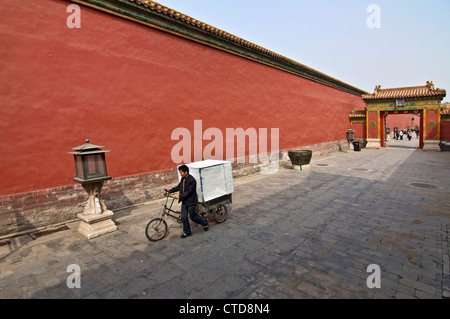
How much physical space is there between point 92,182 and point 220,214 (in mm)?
2911

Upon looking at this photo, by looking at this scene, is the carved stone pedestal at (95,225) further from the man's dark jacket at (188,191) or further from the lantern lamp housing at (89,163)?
the man's dark jacket at (188,191)

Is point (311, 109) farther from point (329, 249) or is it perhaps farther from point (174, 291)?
point (174, 291)

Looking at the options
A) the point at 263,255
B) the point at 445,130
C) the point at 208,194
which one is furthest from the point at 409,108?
the point at 263,255

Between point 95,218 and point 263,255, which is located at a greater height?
point 95,218

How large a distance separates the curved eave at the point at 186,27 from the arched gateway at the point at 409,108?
38.2 ft

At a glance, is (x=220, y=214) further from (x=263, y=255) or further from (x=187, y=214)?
(x=263, y=255)

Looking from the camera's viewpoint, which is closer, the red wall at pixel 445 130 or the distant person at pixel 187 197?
the distant person at pixel 187 197

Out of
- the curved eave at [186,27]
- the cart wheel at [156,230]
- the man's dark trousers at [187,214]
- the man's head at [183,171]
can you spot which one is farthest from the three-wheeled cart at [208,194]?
the curved eave at [186,27]

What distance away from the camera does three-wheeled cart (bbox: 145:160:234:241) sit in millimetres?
5242

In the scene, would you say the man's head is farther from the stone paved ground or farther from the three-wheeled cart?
the stone paved ground

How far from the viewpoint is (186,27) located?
28.7ft

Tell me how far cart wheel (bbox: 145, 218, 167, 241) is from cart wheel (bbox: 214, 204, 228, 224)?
1.28 m

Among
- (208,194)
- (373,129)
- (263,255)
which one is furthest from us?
(373,129)

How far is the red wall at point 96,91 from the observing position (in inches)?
213
